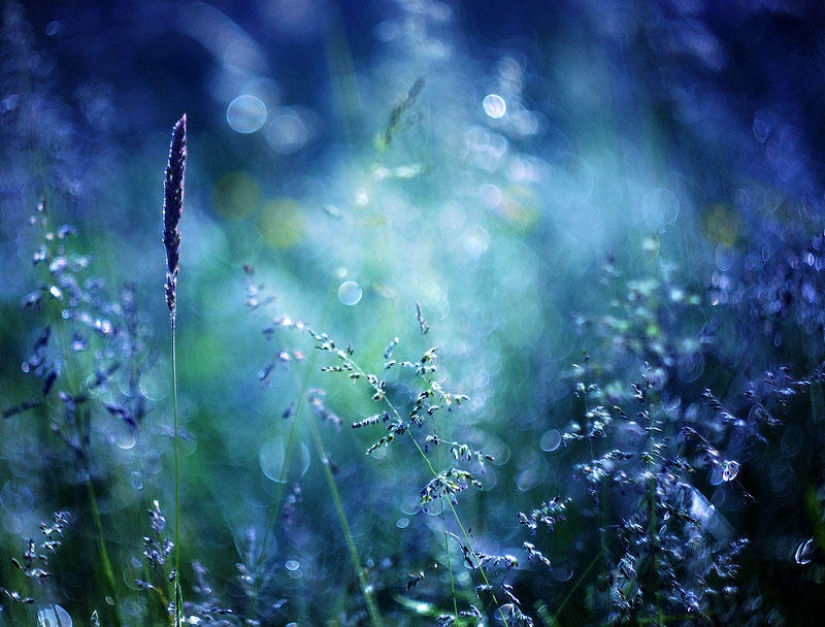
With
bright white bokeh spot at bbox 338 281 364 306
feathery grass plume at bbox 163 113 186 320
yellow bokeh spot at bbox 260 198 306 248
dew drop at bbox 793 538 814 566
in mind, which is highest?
feathery grass plume at bbox 163 113 186 320

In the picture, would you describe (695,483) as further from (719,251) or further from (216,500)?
(216,500)

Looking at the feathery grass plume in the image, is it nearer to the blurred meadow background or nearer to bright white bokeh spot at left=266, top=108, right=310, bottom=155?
the blurred meadow background

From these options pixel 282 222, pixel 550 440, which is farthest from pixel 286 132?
pixel 550 440

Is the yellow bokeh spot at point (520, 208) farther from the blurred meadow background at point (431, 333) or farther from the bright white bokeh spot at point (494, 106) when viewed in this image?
the bright white bokeh spot at point (494, 106)

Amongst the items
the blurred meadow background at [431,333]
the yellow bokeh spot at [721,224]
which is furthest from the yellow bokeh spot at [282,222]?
the yellow bokeh spot at [721,224]

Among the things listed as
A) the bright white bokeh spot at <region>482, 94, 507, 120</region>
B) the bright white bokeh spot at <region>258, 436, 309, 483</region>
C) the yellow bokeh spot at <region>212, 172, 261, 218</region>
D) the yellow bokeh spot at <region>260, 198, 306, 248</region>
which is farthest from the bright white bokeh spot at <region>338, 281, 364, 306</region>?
the bright white bokeh spot at <region>482, 94, 507, 120</region>

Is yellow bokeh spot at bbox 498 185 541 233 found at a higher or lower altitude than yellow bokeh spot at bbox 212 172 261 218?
higher
